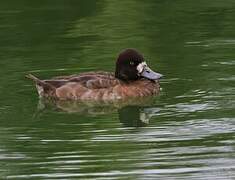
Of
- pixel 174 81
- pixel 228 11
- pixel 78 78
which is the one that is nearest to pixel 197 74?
pixel 174 81

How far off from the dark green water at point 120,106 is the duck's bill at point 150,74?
0.22 metres

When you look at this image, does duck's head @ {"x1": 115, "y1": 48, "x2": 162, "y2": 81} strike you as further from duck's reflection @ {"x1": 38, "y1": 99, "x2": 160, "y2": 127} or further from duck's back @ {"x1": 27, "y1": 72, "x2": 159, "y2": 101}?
duck's reflection @ {"x1": 38, "y1": 99, "x2": 160, "y2": 127}

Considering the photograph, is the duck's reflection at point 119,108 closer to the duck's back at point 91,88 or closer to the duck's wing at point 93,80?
the duck's back at point 91,88

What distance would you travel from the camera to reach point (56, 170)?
925 cm

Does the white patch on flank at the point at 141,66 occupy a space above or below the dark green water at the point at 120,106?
above

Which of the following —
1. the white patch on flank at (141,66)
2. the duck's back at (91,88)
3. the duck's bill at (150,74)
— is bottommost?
the duck's back at (91,88)

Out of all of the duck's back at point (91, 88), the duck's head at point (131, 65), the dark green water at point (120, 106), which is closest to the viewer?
the dark green water at point (120, 106)

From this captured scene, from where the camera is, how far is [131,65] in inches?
497

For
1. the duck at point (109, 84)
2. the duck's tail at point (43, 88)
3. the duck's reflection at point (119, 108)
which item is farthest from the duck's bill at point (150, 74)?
the duck's tail at point (43, 88)

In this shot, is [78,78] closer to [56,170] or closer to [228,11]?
[56,170]

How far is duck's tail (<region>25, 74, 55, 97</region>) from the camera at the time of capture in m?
12.4

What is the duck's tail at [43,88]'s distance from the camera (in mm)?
12391

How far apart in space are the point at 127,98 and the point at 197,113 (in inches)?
60.9

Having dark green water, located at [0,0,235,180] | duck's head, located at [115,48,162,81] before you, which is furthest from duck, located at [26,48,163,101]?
dark green water, located at [0,0,235,180]
